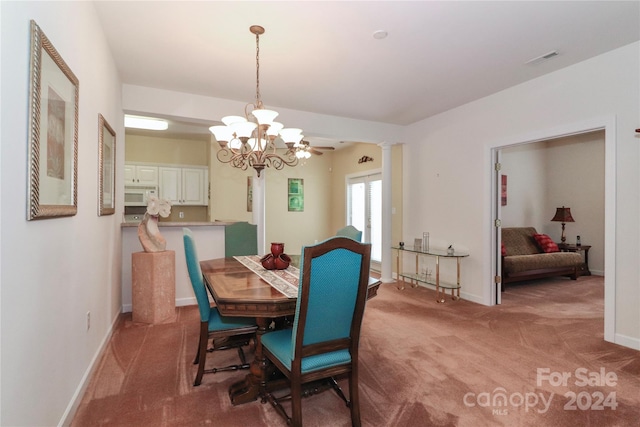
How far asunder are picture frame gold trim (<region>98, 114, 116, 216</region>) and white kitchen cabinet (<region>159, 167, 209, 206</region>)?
2.88m

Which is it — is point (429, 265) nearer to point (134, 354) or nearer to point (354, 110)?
point (354, 110)

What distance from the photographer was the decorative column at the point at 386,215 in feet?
17.9

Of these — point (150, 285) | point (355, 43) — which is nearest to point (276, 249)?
point (150, 285)

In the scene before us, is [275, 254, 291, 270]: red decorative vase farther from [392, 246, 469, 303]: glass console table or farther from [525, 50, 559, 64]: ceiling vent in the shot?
[525, 50, 559, 64]: ceiling vent

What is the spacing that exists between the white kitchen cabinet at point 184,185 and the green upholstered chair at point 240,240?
311cm

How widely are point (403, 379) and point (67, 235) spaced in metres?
2.27

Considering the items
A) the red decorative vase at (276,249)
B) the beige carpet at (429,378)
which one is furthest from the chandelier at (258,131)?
the beige carpet at (429,378)

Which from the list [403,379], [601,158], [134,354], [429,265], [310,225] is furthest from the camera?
[310,225]

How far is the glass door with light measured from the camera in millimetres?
6504

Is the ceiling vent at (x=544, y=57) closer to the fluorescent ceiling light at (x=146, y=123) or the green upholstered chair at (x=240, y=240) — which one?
the green upholstered chair at (x=240, y=240)

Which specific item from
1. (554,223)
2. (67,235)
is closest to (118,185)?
(67,235)

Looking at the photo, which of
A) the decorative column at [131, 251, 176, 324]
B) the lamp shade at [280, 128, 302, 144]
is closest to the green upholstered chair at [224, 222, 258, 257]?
the decorative column at [131, 251, 176, 324]

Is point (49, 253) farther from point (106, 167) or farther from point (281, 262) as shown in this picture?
point (106, 167)

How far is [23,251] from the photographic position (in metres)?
1.29
